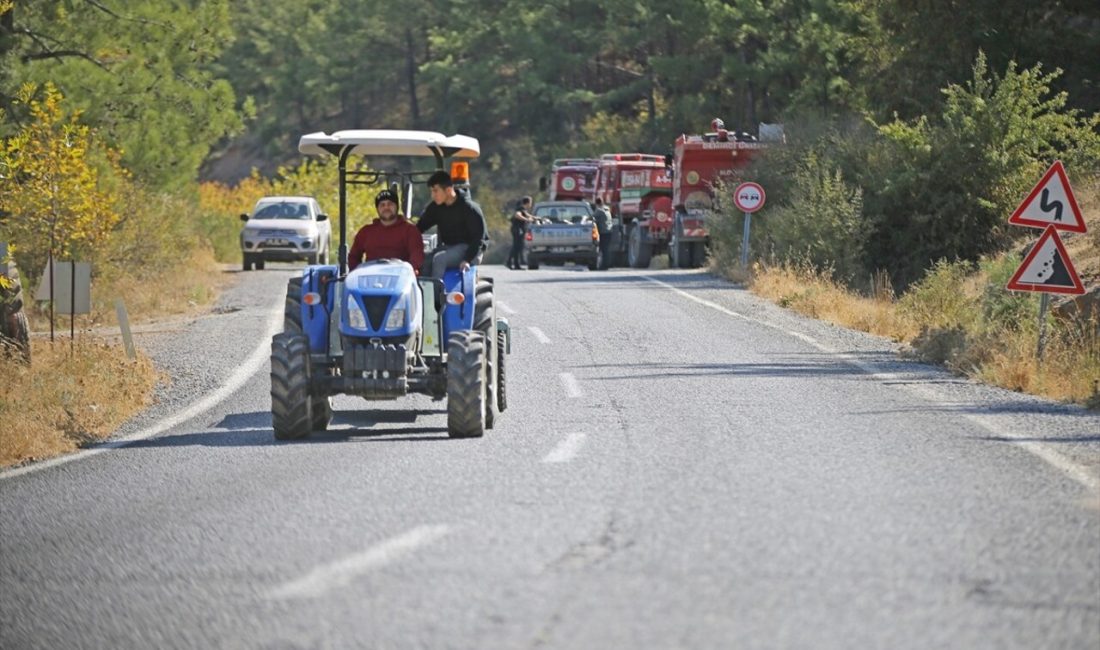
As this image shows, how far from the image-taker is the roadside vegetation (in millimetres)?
20188

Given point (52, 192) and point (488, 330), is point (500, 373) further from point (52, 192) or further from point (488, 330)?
point (52, 192)

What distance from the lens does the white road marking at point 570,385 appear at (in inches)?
632

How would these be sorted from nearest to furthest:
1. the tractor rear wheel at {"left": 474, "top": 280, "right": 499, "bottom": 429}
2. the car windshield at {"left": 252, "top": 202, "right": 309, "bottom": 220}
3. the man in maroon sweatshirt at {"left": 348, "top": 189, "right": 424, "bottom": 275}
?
the tractor rear wheel at {"left": 474, "top": 280, "right": 499, "bottom": 429}, the man in maroon sweatshirt at {"left": 348, "top": 189, "right": 424, "bottom": 275}, the car windshield at {"left": 252, "top": 202, "right": 309, "bottom": 220}

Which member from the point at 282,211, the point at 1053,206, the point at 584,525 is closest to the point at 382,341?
the point at 584,525

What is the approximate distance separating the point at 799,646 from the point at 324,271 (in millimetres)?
7900

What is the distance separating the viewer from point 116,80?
34.2 metres

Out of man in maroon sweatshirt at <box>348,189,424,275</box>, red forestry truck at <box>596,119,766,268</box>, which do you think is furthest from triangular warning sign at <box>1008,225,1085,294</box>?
red forestry truck at <box>596,119,766,268</box>

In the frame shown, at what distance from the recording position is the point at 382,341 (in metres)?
13.0

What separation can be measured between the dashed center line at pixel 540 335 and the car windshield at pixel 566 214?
21058 mm

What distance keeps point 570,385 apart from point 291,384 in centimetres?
443

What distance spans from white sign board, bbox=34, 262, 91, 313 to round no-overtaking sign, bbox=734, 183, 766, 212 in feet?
63.7

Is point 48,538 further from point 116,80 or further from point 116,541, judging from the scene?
point 116,80

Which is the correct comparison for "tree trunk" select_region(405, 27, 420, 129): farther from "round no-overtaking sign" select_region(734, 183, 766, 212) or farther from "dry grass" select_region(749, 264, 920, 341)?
"dry grass" select_region(749, 264, 920, 341)

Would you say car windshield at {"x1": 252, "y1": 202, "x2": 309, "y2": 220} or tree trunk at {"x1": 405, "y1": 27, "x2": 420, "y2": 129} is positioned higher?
tree trunk at {"x1": 405, "y1": 27, "x2": 420, "y2": 129}
